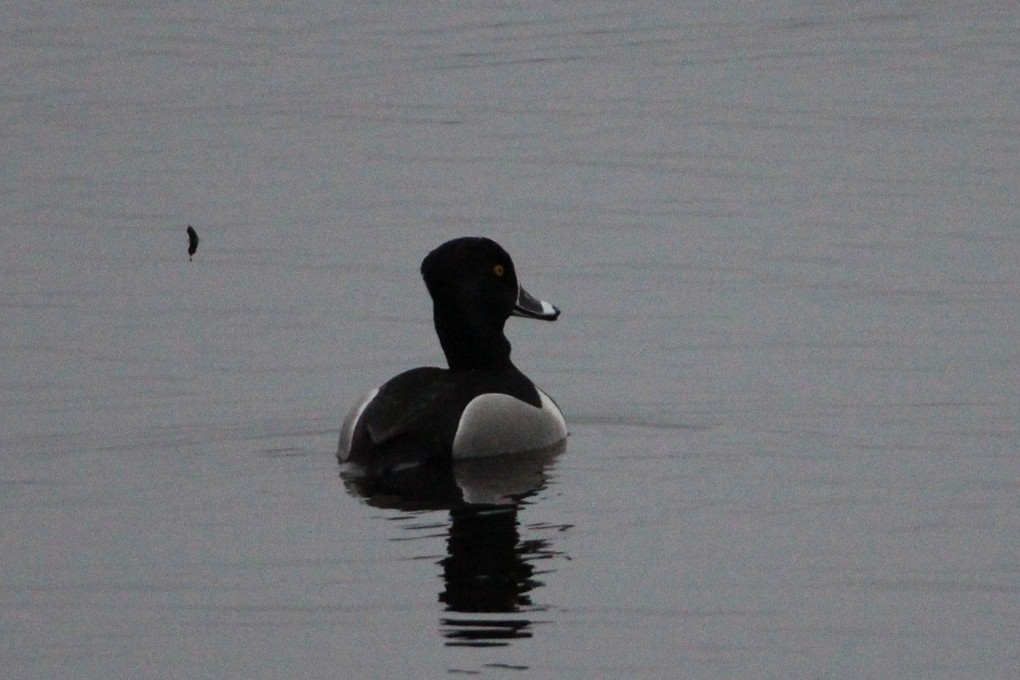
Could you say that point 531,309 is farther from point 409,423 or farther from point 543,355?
point 543,355

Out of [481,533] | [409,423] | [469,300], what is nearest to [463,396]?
[409,423]

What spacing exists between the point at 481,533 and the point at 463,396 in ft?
5.68

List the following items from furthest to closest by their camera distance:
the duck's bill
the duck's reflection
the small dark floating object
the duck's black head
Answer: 1. the small dark floating object
2. the duck's bill
3. the duck's black head
4. the duck's reflection

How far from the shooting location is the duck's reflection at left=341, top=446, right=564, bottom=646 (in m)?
9.16

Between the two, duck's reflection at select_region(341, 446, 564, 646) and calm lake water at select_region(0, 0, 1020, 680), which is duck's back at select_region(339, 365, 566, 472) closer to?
duck's reflection at select_region(341, 446, 564, 646)

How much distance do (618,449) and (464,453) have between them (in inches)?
37.2

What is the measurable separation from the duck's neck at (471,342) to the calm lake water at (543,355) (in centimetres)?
63

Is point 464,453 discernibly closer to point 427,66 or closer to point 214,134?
point 214,134

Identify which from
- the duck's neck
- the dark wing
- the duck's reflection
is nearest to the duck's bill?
the duck's neck

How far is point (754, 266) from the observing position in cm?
1912

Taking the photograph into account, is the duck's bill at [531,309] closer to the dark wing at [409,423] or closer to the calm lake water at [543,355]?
the calm lake water at [543,355]

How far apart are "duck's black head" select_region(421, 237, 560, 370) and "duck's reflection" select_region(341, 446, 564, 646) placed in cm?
75

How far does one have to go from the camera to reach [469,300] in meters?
13.0

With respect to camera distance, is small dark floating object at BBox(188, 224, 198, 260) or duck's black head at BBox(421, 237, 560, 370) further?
small dark floating object at BBox(188, 224, 198, 260)
